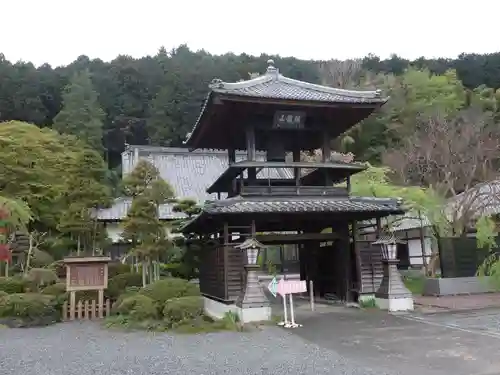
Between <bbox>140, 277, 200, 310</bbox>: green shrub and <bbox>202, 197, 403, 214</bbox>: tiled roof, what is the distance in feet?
8.91

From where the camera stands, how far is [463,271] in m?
19.1

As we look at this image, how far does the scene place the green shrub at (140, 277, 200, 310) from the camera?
44.0 ft

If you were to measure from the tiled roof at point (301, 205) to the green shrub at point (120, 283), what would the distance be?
6.19 metres

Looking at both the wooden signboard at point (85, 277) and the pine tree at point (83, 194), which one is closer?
the wooden signboard at point (85, 277)

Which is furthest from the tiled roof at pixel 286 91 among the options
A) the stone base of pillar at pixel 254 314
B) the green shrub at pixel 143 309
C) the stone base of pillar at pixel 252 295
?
the green shrub at pixel 143 309

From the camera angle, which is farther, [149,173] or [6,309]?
[149,173]

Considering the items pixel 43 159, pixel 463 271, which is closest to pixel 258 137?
pixel 463 271

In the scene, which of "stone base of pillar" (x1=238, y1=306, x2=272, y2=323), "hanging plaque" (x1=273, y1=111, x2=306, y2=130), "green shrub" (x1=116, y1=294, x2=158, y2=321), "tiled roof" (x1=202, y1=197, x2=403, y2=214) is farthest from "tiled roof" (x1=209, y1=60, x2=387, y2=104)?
"green shrub" (x1=116, y1=294, x2=158, y2=321)

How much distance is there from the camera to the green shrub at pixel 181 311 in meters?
11.9

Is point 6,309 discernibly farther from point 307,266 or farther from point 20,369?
point 307,266

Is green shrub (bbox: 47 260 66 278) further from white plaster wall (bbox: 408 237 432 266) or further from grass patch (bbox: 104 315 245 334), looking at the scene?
white plaster wall (bbox: 408 237 432 266)

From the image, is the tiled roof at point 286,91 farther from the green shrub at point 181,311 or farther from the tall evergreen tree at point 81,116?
the tall evergreen tree at point 81,116

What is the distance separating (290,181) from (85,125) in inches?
1356

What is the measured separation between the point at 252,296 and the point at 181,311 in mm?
1863
